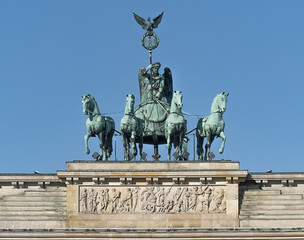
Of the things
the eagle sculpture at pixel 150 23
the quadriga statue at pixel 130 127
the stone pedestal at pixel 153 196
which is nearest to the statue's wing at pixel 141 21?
the eagle sculpture at pixel 150 23

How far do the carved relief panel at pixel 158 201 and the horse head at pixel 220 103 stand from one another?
431 centimetres

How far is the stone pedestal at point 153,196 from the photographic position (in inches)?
2734

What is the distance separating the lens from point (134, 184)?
70000 mm

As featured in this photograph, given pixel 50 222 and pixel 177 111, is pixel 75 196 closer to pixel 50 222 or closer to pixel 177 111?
pixel 50 222

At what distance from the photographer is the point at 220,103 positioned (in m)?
71.3

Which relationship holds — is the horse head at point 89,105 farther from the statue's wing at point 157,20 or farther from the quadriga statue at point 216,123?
the statue's wing at point 157,20

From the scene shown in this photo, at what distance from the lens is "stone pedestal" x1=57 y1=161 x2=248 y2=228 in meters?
69.4

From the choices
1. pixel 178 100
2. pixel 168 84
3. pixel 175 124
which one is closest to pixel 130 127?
pixel 175 124

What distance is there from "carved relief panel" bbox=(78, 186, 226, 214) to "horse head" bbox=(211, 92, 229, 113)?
14.1ft

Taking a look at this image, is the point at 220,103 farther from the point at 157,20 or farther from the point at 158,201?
the point at 157,20

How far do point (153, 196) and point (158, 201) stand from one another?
37cm

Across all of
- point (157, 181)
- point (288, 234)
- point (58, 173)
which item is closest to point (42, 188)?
Answer: point (58, 173)

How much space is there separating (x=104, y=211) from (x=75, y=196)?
1700 millimetres

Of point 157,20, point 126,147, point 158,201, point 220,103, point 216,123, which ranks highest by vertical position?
point 157,20
